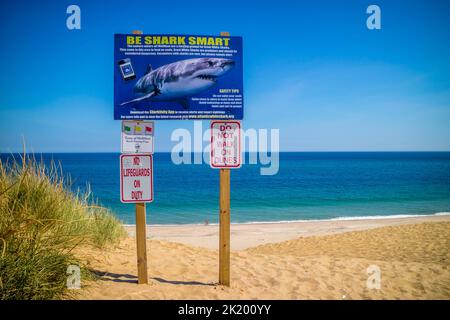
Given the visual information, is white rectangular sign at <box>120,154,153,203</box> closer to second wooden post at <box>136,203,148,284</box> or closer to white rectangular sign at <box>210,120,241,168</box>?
second wooden post at <box>136,203,148,284</box>

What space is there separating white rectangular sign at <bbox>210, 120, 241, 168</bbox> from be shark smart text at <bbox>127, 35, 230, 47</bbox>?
3.88 ft

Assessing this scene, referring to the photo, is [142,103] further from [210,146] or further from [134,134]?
[210,146]

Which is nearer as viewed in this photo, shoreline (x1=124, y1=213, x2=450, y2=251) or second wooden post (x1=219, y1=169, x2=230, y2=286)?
second wooden post (x1=219, y1=169, x2=230, y2=286)

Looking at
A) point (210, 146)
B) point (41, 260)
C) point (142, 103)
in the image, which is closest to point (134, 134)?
point (142, 103)

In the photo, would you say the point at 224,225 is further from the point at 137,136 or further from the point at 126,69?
the point at 126,69

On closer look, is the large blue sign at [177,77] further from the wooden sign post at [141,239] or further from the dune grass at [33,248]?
the dune grass at [33,248]

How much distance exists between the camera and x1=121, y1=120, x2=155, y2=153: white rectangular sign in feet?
13.9

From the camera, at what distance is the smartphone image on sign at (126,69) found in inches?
170

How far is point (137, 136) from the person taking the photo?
4.29 metres

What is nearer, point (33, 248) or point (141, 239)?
point (33, 248)

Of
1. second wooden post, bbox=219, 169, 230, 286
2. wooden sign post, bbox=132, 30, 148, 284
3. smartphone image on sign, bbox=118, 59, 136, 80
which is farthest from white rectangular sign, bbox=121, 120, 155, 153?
second wooden post, bbox=219, 169, 230, 286

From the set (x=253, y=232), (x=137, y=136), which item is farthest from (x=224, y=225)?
(x=253, y=232)

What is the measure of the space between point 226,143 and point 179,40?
166 centimetres

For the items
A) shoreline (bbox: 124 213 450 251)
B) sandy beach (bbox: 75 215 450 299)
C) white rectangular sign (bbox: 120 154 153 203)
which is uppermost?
white rectangular sign (bbox: 120 154 153 203)
